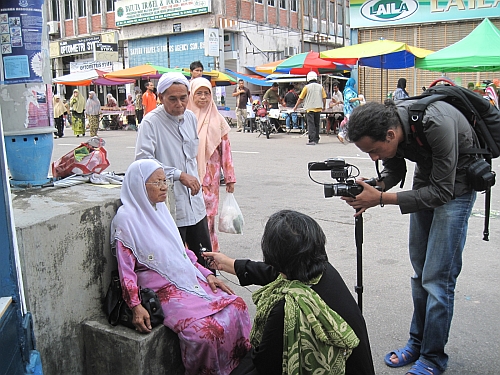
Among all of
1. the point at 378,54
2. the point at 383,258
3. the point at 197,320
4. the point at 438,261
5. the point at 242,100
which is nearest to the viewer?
the point at 197,320

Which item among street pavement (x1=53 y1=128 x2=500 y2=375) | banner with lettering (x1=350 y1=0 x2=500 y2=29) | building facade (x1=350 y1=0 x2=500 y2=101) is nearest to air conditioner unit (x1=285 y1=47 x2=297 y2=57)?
building facade (x1=350 y1=0 x2=500 y2=101)

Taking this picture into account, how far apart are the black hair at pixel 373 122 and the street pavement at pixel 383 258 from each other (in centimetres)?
136

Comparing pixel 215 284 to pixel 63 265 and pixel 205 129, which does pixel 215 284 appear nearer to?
pixel 63 265

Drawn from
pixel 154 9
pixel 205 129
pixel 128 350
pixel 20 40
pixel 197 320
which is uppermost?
pixel 154 9

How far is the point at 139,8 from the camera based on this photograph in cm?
2931

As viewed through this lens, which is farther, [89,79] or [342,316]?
[89,79]

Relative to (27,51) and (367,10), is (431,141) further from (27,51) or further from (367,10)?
(367,10)

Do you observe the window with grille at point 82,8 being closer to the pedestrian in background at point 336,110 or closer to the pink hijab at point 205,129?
the pedestrian in background at point 336,110

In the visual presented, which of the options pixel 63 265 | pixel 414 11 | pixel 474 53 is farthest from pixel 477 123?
pixel 414 11

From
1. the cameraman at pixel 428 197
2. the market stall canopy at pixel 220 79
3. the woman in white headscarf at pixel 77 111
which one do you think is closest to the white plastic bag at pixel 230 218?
the cameraman at pixel 428 197

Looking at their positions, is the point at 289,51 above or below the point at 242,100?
above

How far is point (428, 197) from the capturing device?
2562 millimetres

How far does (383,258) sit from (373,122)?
2.56 metres

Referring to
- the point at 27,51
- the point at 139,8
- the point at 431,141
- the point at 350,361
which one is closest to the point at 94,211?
the point at 27,51
